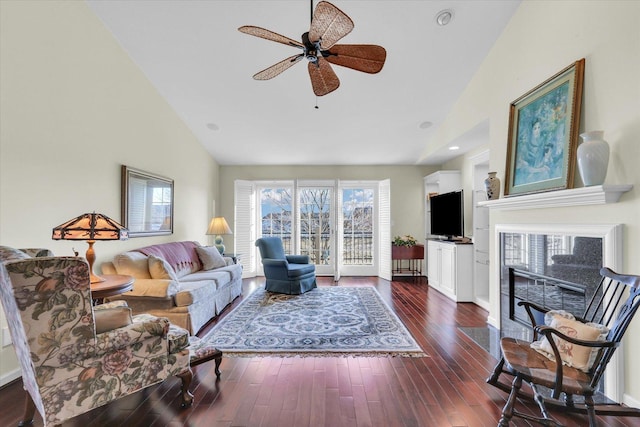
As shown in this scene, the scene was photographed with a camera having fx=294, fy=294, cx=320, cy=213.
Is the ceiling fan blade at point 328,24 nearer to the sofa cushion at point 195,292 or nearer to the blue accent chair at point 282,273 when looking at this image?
the sofa cushion at point 195,292

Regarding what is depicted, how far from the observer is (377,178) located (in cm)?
641

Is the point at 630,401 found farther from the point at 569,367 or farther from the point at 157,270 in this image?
the point at 157,270

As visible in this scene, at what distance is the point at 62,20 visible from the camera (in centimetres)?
263

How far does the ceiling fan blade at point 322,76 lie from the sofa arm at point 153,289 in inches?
94.8

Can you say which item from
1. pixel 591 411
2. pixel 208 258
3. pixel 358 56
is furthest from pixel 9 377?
pixel 591 411

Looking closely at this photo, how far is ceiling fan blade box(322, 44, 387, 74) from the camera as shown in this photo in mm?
1998

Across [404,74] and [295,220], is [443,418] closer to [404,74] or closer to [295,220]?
[404,74]

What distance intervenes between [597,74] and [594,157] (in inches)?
27.3

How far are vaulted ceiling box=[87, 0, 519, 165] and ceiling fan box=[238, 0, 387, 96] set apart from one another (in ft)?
3.42

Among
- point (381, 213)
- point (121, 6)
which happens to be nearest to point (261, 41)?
point (121, 6)

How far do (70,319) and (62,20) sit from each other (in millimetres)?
2718

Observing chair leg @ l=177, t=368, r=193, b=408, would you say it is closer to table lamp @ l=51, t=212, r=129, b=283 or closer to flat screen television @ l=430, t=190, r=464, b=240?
table lamp @ l=51, t=212, r=129, b=283

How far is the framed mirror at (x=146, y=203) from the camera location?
11.6 ft

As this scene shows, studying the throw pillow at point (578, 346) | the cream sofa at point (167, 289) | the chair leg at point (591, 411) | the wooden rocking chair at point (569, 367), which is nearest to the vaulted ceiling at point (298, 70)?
the cream sofa at point (167, 289)
